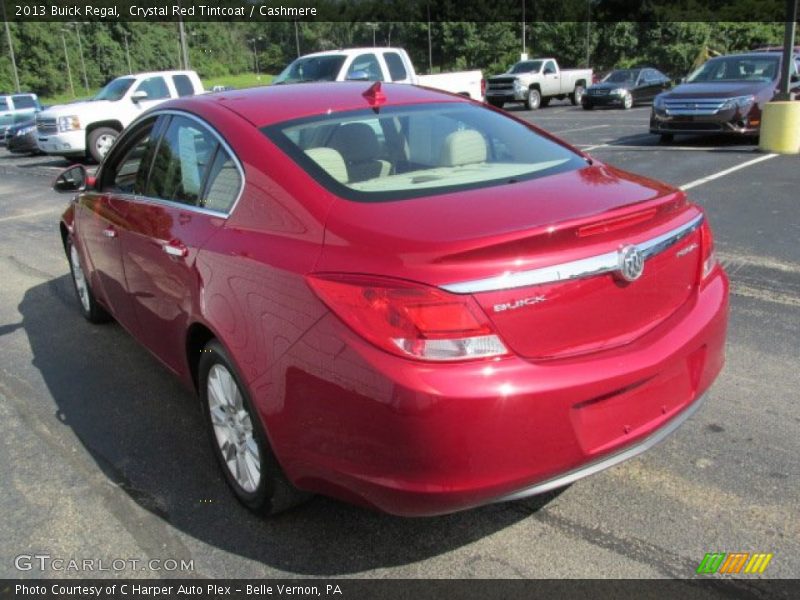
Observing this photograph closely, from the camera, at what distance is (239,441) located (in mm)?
2922

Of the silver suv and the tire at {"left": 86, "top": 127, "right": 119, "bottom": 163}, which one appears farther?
the silver suv

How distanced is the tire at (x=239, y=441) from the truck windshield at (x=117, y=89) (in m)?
15.7

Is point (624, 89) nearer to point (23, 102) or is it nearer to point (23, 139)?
point (23, 139)

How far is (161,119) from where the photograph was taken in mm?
3766

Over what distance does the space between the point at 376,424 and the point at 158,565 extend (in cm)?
115

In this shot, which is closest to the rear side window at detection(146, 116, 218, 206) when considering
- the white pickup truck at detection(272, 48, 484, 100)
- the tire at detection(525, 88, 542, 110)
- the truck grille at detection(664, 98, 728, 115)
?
the white pickup truck at detection(272, 48, 484, 100)

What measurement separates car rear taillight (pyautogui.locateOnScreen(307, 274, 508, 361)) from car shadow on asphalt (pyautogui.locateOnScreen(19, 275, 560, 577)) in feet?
3.06

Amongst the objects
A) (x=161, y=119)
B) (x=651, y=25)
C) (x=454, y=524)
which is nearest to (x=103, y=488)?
(x=454, y=524)

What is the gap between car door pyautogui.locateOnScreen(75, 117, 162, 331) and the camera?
3.94 m

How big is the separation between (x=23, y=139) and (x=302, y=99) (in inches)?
813

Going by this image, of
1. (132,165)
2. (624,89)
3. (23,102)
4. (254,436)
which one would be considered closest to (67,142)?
(132,165)

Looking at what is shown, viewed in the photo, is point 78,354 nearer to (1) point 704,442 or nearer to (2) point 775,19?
(1) point 704,442

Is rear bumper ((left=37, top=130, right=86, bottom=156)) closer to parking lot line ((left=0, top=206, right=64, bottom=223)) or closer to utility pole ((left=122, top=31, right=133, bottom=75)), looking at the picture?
parking lot line ((left=0, top=206, right=64, bottom=223))

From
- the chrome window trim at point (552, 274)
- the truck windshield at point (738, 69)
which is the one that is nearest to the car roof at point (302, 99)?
the chrome window trim at point (552, 274)
